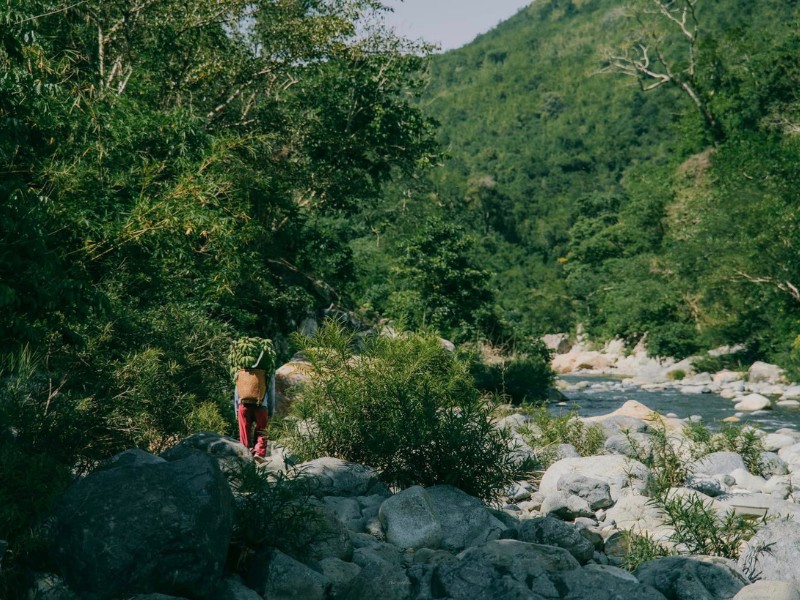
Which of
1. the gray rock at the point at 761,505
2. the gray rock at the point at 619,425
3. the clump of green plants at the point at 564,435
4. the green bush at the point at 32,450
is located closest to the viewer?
the green bush at the point at 32,450

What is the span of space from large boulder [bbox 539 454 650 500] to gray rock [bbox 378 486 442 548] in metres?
2.54

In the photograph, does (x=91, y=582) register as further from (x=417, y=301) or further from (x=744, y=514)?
(x=417, y=301)

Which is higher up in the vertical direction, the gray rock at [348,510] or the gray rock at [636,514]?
the gray rock at [348,510]

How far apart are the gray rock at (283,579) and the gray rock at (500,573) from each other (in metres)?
0.77

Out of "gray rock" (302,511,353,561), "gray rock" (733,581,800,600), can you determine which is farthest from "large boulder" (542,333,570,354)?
"gray rock" (302,511,353,561)

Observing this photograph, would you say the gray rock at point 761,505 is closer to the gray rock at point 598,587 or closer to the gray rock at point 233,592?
the gray rock at point 598,587

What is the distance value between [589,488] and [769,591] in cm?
310

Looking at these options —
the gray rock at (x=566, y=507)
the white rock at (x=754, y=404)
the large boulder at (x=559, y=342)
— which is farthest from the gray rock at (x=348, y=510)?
the large boulder at (x=559, y=342)

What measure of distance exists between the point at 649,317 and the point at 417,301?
15.2 m

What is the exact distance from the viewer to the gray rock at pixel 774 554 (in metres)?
5.70

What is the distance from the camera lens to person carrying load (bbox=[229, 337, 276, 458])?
25.8 feet

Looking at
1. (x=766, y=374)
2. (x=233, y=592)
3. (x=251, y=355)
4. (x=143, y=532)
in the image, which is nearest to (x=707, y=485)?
(x=251, y=355)

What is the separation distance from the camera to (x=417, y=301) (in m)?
23.7

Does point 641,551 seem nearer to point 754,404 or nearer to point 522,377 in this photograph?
point 522,377
